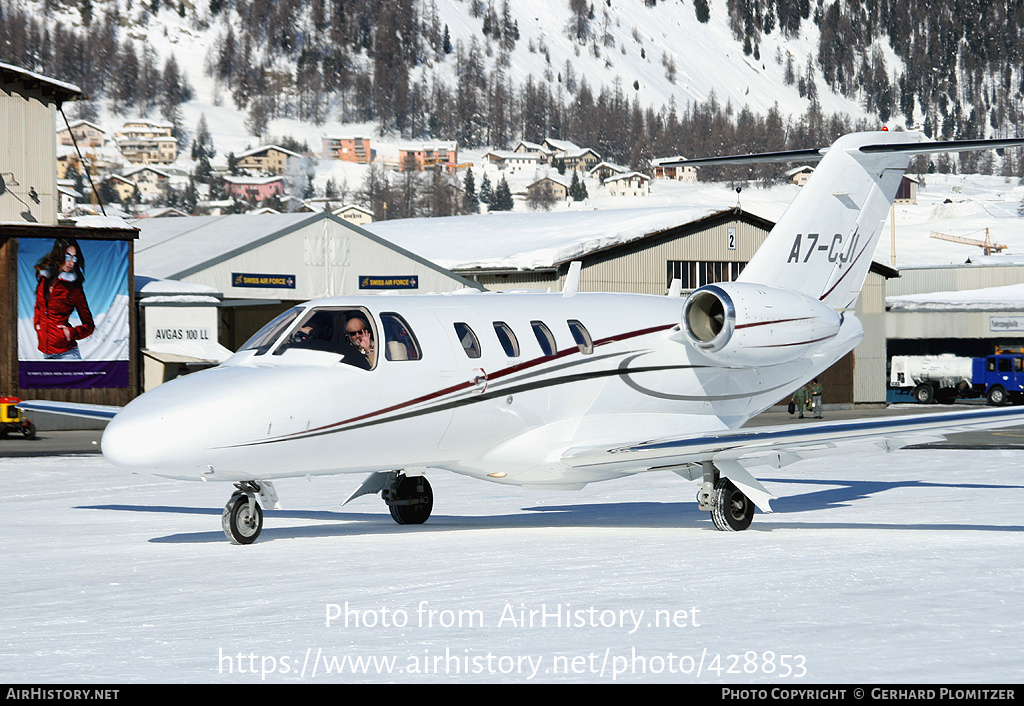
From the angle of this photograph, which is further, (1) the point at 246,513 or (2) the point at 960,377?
(2) the point at 960,377

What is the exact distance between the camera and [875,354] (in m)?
57.5

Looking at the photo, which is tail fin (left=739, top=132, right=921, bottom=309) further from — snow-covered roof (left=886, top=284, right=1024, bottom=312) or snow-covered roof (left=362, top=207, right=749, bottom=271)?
snow-covered roof (left=886, top=284, right=1024, bottom=312)

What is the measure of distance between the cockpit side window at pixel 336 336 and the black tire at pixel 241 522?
64.2 inches

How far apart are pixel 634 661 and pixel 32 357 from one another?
35.4 meters

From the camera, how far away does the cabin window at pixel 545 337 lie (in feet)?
48.5

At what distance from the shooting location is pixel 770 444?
44.3 ft

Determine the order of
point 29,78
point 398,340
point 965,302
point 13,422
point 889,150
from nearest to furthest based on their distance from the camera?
point 398,340
point 889,150
point 13,422
point 29,78
point 965,302

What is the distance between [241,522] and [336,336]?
2.14 m

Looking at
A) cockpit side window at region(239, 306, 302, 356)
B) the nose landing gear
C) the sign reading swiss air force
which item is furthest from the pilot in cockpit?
the sign reading swiss air force

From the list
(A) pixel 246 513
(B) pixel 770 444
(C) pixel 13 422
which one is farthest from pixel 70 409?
(C) pixel 13 422

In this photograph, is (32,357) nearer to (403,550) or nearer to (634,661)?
(403,550)

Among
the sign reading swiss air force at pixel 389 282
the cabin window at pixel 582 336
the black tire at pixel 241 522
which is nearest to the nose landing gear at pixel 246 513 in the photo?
the black tire at pixel 241 522

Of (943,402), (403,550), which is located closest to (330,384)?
(403,550)

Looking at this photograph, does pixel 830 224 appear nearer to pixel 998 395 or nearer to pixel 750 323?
pixel 750 323
